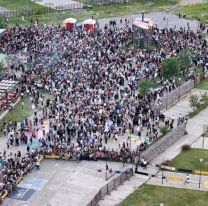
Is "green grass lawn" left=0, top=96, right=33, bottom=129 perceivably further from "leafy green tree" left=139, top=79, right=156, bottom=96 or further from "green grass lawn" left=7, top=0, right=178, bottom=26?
"green grass lawn" left=7, top=0, right=178, bottom=26

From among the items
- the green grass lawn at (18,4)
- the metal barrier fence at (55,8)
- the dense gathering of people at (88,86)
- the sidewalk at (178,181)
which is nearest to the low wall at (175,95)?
the dense gathering of people at (88,86)

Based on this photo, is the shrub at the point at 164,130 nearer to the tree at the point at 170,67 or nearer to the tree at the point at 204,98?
the tree at the point at 204,98

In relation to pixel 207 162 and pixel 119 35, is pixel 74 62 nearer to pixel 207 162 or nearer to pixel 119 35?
pixel 119 35

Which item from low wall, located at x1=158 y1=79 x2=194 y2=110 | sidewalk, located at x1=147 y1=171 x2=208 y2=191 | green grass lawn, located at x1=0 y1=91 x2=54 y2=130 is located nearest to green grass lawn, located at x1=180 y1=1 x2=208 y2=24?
low wall, located at x1=158 y1=79 x2=194 y2=110

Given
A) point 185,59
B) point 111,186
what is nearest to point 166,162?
point 111,186

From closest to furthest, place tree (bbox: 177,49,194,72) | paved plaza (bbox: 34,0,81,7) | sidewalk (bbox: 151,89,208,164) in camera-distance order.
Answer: sidewalk (bbox: 151,89,208,164)
tree (bbox: 177,49,194,72)
paved plaza (bbox: 34,0,81,7)

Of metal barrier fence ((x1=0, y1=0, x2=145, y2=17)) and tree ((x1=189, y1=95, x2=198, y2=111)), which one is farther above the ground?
metal barrier fence ((x1=0, y1=0, x2=145, y2=17))

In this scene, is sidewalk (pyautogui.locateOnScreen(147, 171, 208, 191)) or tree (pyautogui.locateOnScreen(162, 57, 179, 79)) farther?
tree (pyautogui.locateOnScreen(162, 57, 179, 79))

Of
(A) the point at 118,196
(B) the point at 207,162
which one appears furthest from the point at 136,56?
(A) the point at 118,196
